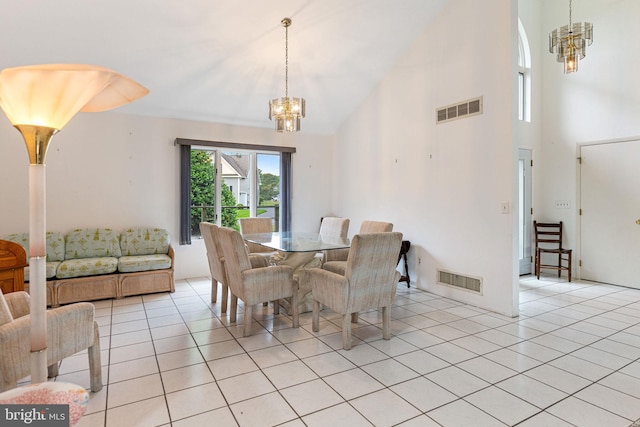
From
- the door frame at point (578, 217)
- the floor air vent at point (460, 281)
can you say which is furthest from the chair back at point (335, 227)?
the door frame at point (578, 217)

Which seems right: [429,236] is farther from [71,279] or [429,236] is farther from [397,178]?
[71,279]

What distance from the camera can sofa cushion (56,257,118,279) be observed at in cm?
412

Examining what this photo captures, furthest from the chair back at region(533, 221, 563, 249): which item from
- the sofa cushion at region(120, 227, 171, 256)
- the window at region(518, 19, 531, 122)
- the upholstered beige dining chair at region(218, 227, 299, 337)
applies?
the sofa cushion at region(120, 227, 171, 256)

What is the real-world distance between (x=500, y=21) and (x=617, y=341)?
3.40m

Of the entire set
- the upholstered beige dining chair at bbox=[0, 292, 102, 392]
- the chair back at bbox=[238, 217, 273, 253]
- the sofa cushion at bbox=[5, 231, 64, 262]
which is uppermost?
the chair back at bbox=[238, 217, 273, 253]

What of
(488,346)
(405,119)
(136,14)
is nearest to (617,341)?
(488,346)

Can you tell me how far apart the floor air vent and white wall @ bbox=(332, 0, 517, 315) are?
0.07 m

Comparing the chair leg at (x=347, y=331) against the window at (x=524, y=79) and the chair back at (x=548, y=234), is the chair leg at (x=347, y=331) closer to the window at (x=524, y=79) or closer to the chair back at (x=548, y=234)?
the chair back at (x=548, y=234)

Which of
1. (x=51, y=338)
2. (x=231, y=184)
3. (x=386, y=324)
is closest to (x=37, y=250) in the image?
(x=51, y=338)

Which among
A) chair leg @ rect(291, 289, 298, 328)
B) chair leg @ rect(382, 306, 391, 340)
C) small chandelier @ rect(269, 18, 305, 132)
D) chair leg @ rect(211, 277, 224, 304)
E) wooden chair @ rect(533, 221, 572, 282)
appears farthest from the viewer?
wooden chair @ rect(533, 221, 572, 282)

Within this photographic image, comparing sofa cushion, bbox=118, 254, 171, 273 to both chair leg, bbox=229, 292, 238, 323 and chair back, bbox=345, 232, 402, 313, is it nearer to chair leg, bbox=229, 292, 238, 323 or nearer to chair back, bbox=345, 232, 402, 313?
chair leg, bbox=229, 292, 238, 323

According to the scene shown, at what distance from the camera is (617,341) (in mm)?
3072

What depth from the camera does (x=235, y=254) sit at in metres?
3.19

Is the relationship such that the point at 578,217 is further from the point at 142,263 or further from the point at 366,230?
the point at 142,263
